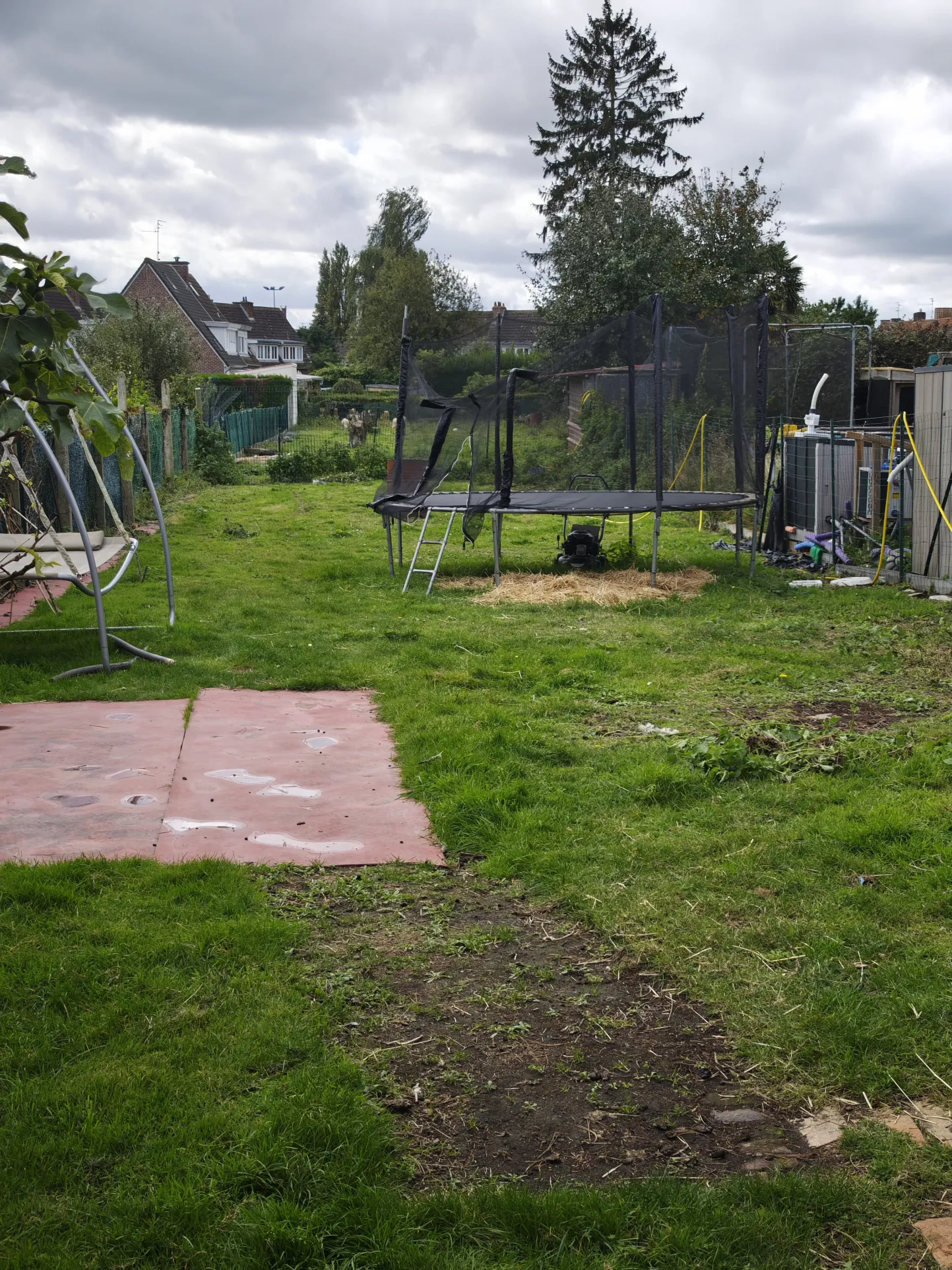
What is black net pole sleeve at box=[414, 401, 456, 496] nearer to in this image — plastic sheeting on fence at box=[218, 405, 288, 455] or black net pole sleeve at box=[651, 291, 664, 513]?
black net pole sleeve at box=[651, 291, 664, 513]

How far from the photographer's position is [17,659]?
755 cm

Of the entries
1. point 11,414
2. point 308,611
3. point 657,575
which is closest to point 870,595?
point 657,575

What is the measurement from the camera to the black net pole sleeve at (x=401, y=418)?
12.0 metres

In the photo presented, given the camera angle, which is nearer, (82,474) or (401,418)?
(401,418)

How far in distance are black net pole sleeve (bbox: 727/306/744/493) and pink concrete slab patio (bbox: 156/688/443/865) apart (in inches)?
284

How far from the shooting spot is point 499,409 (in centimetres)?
1157

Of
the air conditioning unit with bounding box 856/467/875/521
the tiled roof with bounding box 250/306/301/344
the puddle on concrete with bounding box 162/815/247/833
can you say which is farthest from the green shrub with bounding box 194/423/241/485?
the tiled roof with bounding box 250/306/301/344

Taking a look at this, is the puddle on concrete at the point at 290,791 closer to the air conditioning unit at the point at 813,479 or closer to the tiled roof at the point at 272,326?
the air conditioning unit at the point at 813,479

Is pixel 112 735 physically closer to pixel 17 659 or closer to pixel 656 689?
pixel 17 659

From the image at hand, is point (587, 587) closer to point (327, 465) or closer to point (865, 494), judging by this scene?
point (865, 494)

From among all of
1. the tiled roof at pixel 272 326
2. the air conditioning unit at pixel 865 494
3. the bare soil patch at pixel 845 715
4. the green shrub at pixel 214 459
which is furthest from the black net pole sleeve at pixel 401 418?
the tiled roof at pixel 272 326

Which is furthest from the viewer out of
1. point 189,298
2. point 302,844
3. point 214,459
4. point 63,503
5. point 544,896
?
point 189,298

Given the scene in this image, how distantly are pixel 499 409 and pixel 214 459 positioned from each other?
13.4 m

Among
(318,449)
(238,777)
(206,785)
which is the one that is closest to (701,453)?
(238,777)
